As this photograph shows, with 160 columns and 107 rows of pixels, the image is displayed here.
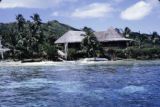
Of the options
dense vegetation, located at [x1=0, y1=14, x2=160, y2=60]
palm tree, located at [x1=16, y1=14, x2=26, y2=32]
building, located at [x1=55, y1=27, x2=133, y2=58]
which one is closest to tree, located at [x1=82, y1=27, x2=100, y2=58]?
dense vegetation, located at [x1=0, y1=14, x2=160, y2=60]

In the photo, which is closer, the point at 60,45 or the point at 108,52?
the point at 108,52

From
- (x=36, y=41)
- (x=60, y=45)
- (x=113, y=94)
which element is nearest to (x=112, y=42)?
(x=60, y=45)

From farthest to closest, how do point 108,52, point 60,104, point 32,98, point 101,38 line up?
point 101,38 → point 108,52 → point 32,98 → point 60,104

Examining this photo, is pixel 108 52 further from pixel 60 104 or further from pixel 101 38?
pixel 60 104

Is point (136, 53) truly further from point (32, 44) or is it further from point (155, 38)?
point (155, 38)

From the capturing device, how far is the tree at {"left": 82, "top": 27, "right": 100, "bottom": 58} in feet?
235

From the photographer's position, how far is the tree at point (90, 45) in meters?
71.7

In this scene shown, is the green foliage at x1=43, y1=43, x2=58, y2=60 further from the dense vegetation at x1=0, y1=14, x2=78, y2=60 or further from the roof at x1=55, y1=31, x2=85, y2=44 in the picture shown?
the roof at x1=55, y1=31, x2=85, y2=44

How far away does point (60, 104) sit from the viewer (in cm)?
1834

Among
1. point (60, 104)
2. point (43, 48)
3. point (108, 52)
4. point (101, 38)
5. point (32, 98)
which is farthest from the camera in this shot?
point (101, 38)

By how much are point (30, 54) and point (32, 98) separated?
5250 cm

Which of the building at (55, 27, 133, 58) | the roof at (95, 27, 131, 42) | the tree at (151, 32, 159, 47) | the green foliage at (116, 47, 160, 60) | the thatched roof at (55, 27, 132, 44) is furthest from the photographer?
the tree at (151, 32, 159, 47)

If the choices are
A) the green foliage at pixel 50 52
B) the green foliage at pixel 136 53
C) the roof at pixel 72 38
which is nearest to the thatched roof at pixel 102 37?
the roof at pixel 72 38

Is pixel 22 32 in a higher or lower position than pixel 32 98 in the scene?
higher
